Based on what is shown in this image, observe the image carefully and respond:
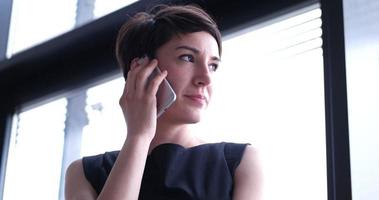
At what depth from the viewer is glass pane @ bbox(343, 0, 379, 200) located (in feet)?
4.30

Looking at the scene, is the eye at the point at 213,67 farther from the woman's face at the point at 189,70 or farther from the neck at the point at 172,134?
the neck at the point at 172,134

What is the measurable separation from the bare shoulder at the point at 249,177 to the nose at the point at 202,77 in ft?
0.50

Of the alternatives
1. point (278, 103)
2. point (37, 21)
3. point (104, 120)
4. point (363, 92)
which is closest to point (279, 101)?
point (278, 103)

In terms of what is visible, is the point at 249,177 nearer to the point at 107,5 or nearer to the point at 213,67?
the point at 213,67

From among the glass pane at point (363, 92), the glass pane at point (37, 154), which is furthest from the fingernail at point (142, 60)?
the glass pane at point (37, 154)

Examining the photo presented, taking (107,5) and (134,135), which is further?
(107,5)

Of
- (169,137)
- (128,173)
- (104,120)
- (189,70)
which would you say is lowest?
(128,173)

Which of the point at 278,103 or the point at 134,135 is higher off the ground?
the point at 278,103

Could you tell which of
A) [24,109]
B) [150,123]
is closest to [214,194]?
[150,123]

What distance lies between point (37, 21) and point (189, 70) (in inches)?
49.8

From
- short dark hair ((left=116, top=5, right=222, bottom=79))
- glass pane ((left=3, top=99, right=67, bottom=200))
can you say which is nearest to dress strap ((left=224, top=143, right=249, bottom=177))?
short dark hair ((left=116, top=5, right=222, bottom=79))

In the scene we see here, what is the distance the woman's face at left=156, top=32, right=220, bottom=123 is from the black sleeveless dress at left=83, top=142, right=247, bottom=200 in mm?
72

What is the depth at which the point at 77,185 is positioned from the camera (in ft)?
4.31

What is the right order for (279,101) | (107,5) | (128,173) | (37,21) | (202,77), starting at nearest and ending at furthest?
(128,173) < (202,77) < (279,101) < (107,5) < (37,21)
